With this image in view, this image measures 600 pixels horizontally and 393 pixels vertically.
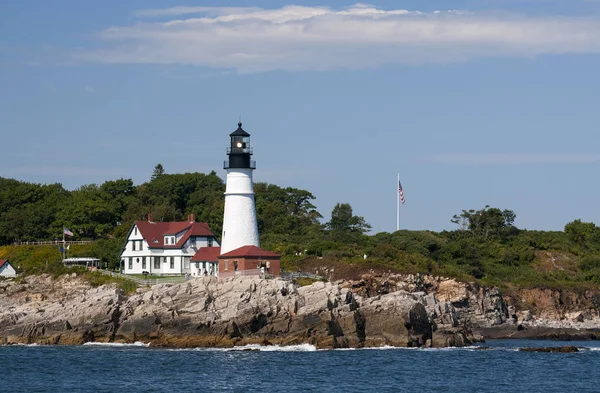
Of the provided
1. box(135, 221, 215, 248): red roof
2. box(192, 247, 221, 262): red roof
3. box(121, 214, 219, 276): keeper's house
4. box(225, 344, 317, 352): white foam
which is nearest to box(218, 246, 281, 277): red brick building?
box(192, 247, 221, 262): red roof

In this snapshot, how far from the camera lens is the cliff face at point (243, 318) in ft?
158

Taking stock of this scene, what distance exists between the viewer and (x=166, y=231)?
219 feet

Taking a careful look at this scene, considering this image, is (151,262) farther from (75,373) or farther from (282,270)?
(75,373)

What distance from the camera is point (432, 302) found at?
52281 mm

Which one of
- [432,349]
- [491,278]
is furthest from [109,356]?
[491,278]

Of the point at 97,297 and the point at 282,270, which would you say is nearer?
the point at 97,297

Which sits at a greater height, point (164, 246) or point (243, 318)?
point (164, 246)

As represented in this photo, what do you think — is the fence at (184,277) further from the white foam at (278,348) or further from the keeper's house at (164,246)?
the white foam at (278,348)

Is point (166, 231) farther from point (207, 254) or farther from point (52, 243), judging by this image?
point (52, 243)

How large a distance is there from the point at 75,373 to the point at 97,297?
37.9 ft

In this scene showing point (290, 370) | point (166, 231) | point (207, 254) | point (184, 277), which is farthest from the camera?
point (166, 231)

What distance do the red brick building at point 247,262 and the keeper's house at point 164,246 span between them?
861cm

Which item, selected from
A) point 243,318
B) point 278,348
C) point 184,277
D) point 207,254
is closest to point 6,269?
point 184,277

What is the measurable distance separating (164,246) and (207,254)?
4026 mm
